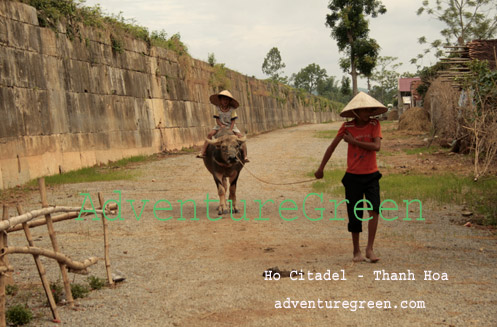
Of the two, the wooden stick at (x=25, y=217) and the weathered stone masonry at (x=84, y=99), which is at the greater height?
the weathered stone masonry at (x=84, y=99)

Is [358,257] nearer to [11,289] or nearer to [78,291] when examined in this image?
[78,291]

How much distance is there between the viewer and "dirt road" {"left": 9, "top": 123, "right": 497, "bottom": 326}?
4.57 meters

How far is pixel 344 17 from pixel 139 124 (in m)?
24.6

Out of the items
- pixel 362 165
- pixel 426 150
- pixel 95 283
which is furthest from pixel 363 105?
pixel 426 150

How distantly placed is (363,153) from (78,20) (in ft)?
41.3

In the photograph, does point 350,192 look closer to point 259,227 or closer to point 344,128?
point 344,128

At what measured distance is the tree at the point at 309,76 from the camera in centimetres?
9244

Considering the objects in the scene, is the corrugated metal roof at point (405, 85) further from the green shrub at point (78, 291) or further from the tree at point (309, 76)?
the green shrub at point (78, 291)

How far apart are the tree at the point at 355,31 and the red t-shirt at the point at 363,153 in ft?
116

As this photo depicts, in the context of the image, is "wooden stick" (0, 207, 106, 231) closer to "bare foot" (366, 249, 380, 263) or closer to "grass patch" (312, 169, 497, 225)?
"bare foot" (366, 249, 380, 263)

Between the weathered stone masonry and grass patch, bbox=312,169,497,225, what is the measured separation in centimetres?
682

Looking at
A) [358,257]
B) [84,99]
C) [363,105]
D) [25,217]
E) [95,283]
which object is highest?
[84,99]

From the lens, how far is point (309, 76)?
3652 inches

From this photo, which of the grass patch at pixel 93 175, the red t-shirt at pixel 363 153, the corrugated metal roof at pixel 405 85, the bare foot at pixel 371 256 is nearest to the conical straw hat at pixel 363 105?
the red t-shirt at pixel 363 153
